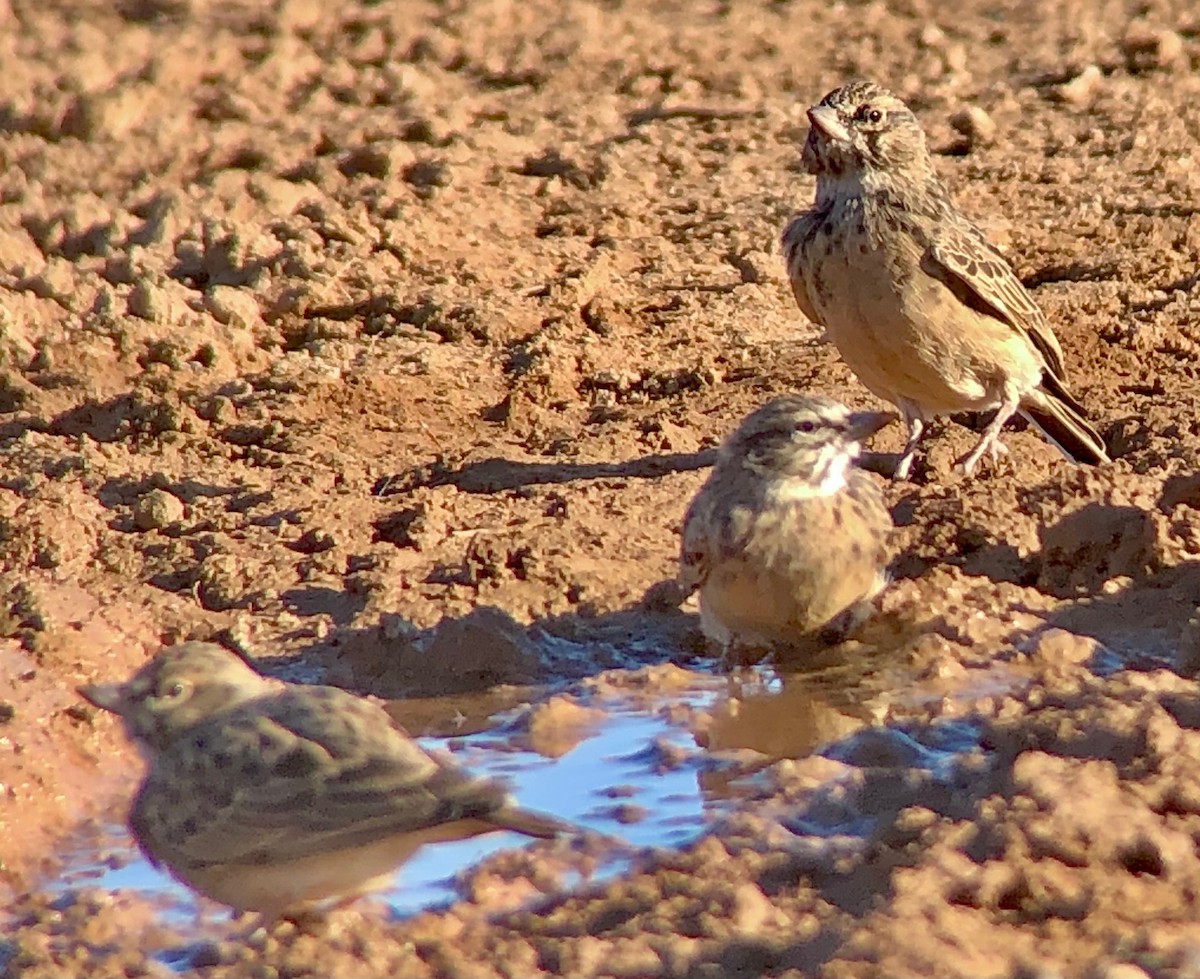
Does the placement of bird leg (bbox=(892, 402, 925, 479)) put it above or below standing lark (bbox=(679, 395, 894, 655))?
below

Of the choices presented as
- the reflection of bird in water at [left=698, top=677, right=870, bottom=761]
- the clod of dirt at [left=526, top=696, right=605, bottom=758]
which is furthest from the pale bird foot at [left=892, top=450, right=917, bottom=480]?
the clod of dirt at [left=526, top=696, right=605, bottom=758]

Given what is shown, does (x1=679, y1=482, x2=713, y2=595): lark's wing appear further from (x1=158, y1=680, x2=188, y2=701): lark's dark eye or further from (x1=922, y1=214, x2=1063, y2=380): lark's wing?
(x1=158, y1=680, x2=188, y2=701): lark's dark eye

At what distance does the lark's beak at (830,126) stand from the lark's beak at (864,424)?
202 centimetres

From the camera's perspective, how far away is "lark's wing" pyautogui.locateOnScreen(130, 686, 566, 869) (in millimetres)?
5465

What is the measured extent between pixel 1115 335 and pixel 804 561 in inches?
138

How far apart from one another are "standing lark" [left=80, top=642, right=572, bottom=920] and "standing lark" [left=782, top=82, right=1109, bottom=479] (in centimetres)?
396

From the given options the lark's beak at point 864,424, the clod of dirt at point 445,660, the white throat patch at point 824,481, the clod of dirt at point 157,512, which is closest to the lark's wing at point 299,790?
the clod of dirt at point 445,660

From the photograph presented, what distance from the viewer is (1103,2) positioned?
15234mm

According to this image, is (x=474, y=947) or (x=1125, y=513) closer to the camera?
(x=474, y=947)

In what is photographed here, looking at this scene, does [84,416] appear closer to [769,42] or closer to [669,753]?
[669,753]

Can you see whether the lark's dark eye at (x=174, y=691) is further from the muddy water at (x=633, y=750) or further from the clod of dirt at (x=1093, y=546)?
the clod of dirt at (x=1093, y=546)

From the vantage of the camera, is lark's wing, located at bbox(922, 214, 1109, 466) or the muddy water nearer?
the muddy water

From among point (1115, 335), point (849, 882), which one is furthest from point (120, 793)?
point (1115, 335)

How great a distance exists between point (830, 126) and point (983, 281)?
952 mm
